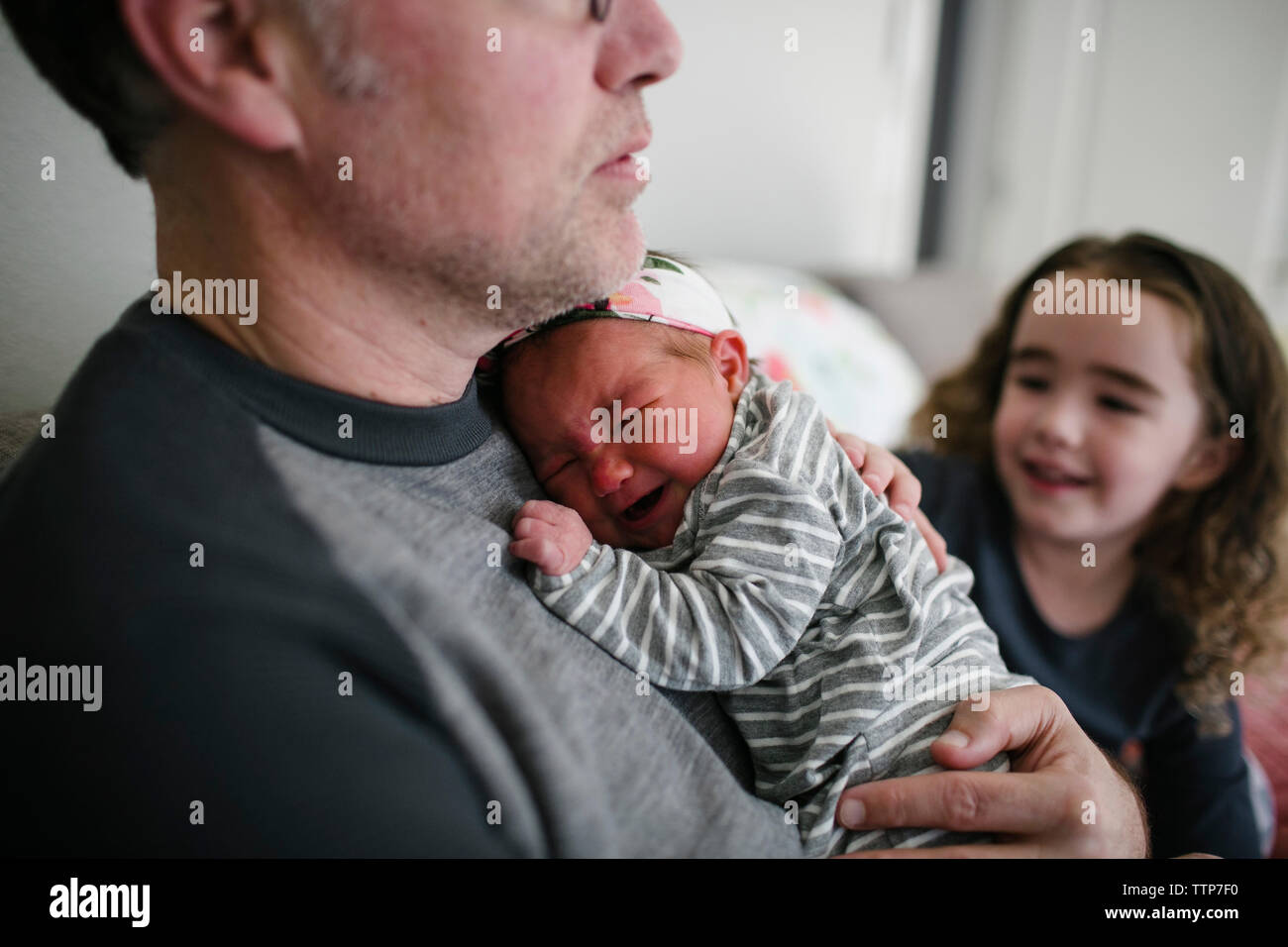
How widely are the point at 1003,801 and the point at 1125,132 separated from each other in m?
3.21

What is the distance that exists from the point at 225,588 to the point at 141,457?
0.11 m

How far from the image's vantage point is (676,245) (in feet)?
6.97

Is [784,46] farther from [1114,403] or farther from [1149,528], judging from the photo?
[1149,528]

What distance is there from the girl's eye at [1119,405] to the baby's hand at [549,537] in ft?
3.26

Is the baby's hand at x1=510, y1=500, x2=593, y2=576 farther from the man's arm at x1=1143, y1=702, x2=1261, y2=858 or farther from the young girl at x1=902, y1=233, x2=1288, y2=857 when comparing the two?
the man's arm at x1=1143, y1=702, x2=1261, y2=858

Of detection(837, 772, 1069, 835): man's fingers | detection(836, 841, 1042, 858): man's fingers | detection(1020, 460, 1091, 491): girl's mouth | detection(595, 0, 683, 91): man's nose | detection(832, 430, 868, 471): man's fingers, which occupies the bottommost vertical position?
detection(836, 841, 1042, 858): man's fingers

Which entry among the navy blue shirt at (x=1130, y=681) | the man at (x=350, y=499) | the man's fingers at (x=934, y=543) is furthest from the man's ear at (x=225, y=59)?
the navy blue shirt at (x=1130, y=681)

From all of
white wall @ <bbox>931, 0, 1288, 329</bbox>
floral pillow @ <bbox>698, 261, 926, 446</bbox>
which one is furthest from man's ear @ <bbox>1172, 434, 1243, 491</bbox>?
white wall @ <bbox>931, 0, 1288, 329</bbox>

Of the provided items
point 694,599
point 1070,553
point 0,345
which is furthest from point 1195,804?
point 0,345

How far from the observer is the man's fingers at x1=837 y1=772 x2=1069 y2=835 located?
28.5 inches

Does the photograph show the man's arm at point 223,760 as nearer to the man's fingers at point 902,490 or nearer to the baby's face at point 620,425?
the baby's face at point 620,425

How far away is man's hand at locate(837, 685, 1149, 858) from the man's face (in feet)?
1.74

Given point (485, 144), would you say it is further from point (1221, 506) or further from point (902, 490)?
point (1221, 506)

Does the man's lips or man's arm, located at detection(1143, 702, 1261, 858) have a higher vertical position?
the man's lips
